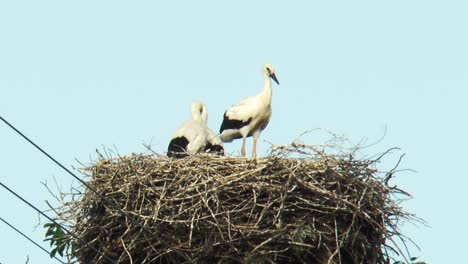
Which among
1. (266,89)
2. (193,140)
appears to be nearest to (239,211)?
(193,140)

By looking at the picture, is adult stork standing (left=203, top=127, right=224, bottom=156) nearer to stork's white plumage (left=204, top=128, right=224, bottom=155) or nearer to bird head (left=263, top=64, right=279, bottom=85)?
stork's white plumage (left=204, top=128, right=224, bottom=155)

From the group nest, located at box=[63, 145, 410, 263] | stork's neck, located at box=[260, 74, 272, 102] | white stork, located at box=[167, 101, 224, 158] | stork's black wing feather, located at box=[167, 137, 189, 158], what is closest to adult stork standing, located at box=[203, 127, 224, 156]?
white stork, located at box=[167, 101, 224, 158]

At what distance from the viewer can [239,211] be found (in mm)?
9055

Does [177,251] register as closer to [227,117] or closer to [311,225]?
[311,225]

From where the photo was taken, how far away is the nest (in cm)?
902

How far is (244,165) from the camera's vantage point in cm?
940

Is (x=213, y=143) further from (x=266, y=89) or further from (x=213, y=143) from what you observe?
(x=266, y=89)

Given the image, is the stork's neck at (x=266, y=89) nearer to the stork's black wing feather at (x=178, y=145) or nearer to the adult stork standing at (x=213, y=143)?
the adult stork standing at (x=213, y=143)

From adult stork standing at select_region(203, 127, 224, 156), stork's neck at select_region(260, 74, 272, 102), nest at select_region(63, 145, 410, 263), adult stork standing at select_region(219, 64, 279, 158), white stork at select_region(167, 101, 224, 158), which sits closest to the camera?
nest at select_region(63, 145, 410, 263)

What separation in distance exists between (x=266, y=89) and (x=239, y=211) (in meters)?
2.88

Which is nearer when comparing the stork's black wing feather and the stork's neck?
the stork's black wing feather

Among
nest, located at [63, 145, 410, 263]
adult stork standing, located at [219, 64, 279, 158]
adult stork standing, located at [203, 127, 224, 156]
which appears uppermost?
adult stork standing, located at [219, 64, 279, 158]

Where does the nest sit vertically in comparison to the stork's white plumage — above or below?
below

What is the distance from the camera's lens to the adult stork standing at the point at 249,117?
11555mm
